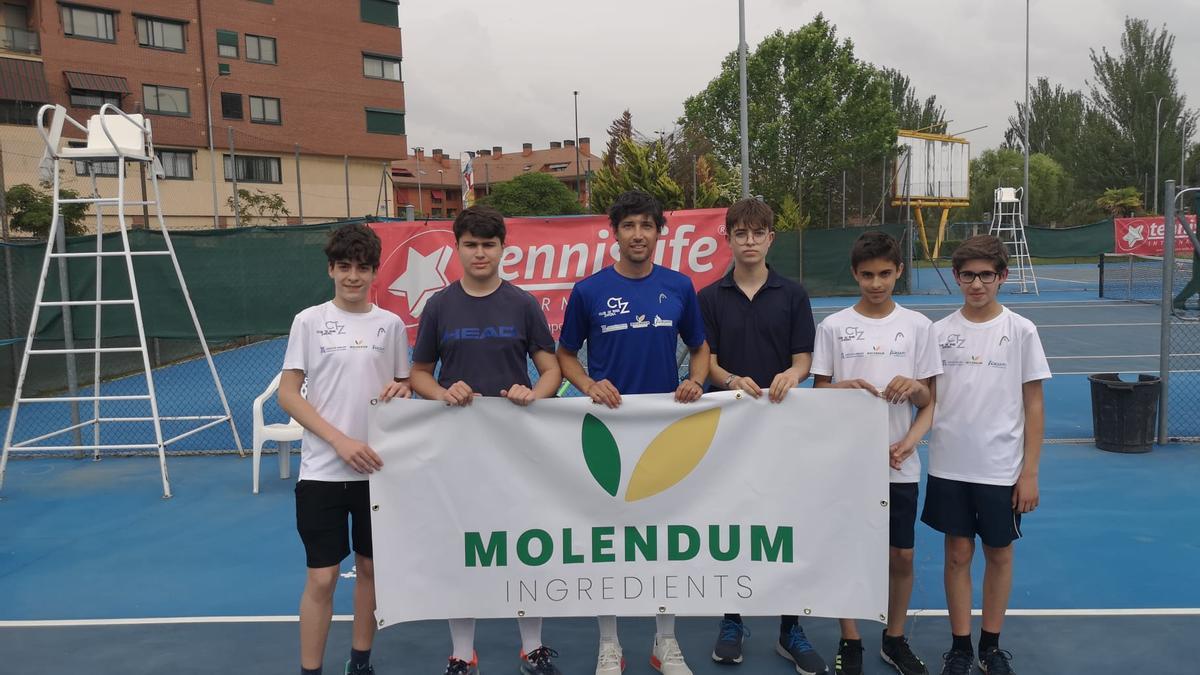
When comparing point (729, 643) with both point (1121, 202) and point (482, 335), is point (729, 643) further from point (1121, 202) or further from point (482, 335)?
point (1121, 202)

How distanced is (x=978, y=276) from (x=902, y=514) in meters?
0.99

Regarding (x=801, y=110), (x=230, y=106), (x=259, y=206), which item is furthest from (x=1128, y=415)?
(x=230, y=106)

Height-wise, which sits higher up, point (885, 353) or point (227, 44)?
point (227, 44)

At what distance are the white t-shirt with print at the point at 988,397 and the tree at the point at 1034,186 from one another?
6150 cm

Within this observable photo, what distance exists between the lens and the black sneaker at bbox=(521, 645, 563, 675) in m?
3.53

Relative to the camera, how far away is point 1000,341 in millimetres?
3377

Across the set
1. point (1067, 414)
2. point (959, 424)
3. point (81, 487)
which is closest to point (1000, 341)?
point (959, 424)

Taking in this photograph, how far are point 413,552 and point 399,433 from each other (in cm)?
49

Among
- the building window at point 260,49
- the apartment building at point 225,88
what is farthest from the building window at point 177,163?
the building window at point 260,49

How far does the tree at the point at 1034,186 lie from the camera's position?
60875 millimetres

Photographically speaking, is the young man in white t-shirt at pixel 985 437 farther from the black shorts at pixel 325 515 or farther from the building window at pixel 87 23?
the building window at pixel 87 23

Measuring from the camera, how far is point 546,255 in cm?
663

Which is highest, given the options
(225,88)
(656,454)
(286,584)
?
(225,88)

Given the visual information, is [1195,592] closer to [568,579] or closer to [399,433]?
[568,579]
